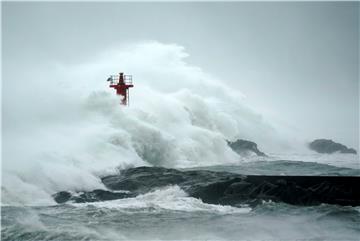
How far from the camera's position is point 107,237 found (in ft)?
24.2

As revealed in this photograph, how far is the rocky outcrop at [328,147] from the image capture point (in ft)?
109

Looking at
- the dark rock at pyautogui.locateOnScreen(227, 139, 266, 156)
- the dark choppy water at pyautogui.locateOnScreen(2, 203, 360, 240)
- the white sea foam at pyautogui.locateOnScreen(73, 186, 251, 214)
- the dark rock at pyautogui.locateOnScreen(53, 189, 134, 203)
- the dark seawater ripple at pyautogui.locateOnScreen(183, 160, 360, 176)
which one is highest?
the dark rock at pyautogui.locateOnScreen(227, 139, 266, 156)

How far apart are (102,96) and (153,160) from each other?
387cm

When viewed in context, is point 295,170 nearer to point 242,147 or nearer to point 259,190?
point 259,190

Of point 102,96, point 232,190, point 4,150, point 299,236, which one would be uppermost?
point 102,96

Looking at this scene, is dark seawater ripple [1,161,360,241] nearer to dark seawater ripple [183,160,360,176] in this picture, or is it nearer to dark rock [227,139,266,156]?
dark seawater ripple [183,160,360,176]

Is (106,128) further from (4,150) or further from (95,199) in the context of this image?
(95,199)

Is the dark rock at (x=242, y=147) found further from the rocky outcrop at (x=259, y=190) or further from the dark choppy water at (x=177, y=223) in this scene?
the dark choppy water at (x=177, y=223)

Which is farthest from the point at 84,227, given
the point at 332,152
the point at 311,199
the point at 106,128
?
the point at 332,152

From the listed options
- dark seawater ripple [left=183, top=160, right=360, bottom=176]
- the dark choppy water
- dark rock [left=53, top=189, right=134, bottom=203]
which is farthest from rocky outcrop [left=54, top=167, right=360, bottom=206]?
dark seawater ripple [left=183, top=160, right=360, bottom=176]

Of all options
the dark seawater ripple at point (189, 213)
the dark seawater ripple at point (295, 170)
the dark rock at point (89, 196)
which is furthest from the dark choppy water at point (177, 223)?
the dark seawater ripple at point (295, 170)

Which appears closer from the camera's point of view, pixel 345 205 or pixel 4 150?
pixel 345 205

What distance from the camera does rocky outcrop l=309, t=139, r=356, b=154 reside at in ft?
109

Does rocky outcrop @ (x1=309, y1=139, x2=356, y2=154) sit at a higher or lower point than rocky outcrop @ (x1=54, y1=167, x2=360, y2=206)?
higher
